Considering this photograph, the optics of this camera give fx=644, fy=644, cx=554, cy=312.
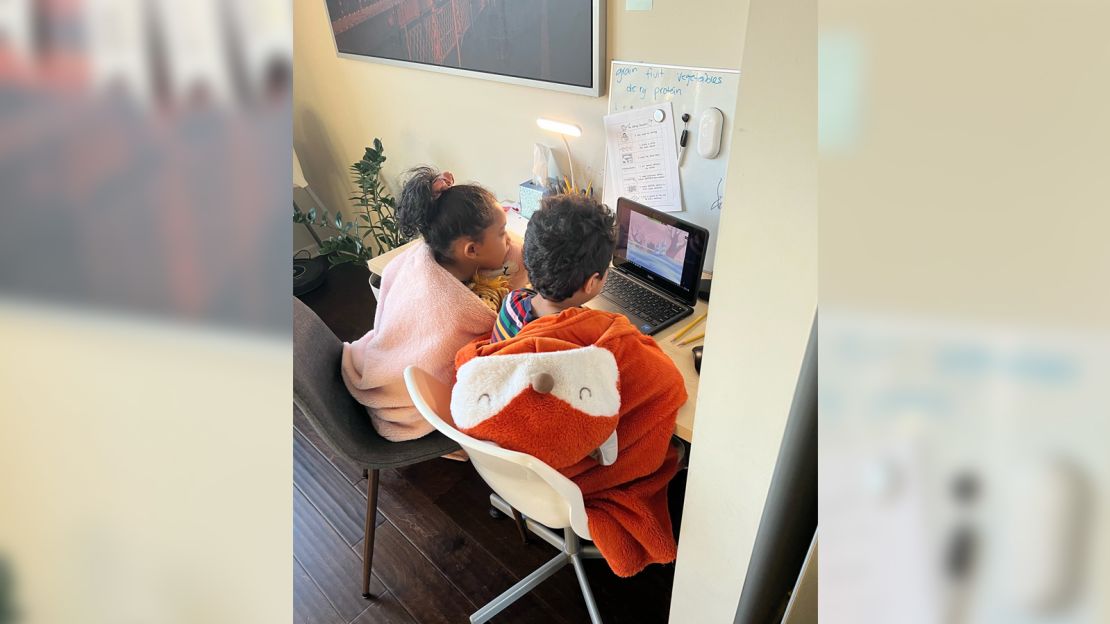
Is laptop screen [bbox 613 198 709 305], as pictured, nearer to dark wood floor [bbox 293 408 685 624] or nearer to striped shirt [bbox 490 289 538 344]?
striped shirt [bbox 490 289 538 344]

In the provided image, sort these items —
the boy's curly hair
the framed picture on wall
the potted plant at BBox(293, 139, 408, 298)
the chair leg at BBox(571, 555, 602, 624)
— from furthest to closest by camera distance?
the potted plant at BBox(293, 139, 408, 298), the framed picture on wall, the chair leg at BBox(571, 555, 602, 624), the boy's curly hair

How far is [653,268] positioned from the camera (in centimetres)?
169

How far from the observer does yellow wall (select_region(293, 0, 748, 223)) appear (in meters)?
1.58

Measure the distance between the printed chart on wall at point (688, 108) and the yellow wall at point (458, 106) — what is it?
0.03m

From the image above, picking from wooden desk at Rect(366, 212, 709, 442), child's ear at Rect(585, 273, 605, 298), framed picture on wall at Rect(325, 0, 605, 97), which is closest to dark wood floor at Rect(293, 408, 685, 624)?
wooden desk at Rect(366, 212, 709, 442)

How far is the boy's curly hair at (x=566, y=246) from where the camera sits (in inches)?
54.9

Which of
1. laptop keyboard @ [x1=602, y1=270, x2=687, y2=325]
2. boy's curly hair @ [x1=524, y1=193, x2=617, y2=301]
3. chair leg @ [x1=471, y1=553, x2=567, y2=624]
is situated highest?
boy's curly hair @ [x1=524, y1=193, x2=617, y2=301]

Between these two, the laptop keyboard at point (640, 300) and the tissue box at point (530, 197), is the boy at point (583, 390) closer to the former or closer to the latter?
the laptop keyboard at point (640, 300)

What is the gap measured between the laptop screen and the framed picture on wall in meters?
0.39
